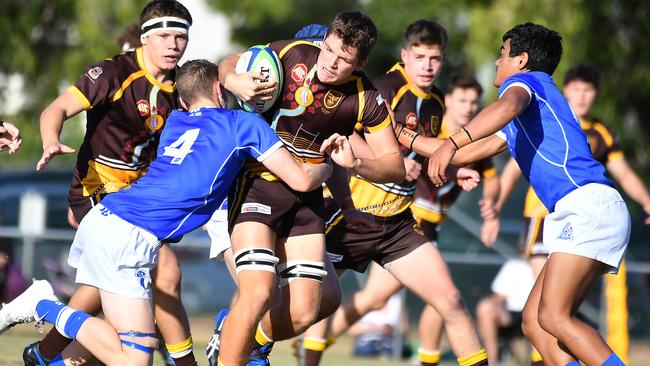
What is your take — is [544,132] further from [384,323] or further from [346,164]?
[384,323]

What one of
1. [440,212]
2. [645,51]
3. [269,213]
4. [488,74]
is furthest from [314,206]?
[488,74]

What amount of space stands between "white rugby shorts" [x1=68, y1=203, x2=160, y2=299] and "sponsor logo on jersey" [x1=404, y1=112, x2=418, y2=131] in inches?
88.5

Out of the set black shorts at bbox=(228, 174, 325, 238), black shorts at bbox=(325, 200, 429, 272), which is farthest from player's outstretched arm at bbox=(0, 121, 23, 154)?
black shorts at bbox=(325, 200, 429, 272)

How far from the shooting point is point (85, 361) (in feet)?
21.7

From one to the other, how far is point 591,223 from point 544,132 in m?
0.56

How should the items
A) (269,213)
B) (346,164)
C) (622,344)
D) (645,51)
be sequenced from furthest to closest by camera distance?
(645,51)
(622,344)
(269,213)
(346,164)

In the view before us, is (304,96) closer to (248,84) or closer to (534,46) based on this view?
(248,84)

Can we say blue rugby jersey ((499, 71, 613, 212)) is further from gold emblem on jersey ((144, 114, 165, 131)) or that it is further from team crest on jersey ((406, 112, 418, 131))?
gold emblem on jersey ((144, 114, 165, 131))

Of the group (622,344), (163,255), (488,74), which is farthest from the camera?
(488,74)

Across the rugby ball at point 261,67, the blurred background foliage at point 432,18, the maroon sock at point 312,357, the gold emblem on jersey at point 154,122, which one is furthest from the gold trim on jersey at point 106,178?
the blurred background foliage at point 432,18

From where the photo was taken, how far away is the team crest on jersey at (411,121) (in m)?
7.69

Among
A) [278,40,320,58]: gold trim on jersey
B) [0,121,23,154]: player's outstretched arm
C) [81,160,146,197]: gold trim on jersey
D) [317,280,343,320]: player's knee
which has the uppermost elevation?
[278,40,320,58]: gold trim on jersey

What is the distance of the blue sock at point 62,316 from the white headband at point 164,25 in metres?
1.74

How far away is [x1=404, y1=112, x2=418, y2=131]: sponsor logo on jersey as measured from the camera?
25.2 ft
